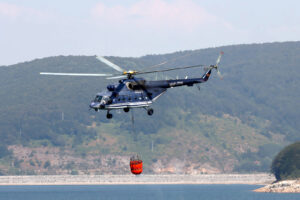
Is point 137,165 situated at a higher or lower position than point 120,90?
lower

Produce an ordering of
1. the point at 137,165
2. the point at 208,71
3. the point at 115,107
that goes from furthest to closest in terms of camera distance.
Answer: the point at 208,71 → the point at 137,165 → the point at 115,107

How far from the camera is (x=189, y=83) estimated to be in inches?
3585

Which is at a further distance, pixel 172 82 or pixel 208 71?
pixel 208 71

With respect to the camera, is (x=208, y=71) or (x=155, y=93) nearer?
(x=155, y=93)

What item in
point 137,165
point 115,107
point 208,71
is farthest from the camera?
point 208,71

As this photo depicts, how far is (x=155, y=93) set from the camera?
85.3 metres

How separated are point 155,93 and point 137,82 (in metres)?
3.32

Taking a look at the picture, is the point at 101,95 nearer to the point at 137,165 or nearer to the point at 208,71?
the point at 137,165

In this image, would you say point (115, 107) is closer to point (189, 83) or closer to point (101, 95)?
point (101, 95)

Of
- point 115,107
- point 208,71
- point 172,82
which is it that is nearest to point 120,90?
point 115,107

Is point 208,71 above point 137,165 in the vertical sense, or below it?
above

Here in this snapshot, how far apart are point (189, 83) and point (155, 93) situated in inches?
289

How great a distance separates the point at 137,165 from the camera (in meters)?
86.9

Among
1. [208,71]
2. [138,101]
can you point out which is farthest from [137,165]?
[208,71]
